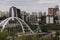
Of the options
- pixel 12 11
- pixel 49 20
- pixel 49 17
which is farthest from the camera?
pixel 49 17

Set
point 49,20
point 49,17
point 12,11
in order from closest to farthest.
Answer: point 12,11 < point 49,20 < point 49,17

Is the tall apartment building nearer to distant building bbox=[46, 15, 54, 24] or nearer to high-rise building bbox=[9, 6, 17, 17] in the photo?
distant building bbox=[46, 15, 54, 24]

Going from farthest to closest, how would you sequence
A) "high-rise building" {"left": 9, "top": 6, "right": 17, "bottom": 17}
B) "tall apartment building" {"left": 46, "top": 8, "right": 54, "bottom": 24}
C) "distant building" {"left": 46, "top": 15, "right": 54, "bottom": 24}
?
A: "tall apartment building" {"left": 46, "top": 8, "right": 54, "bottom": 24}
"distant building" {"left": 46, "top": 15, "right": 54, "bottom": 24}
"high-rise building" {"left": 9, "top": 6, "right": 17, "bottom": 17}

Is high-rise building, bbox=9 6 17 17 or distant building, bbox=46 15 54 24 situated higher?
high-rise building, bbox=9 6 17 17

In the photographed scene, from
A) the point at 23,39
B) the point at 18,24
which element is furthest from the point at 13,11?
the point at 23,39

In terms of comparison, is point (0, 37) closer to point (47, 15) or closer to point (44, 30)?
point (44, 30)

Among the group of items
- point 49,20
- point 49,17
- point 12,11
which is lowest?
point 49,20

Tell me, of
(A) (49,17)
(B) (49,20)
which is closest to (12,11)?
(B) (49,20)

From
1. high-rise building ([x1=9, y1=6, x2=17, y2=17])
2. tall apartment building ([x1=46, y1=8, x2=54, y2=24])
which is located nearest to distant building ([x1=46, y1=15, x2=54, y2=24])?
tall apartment building ([x1=46, y1=8, x2=54, y2=24])

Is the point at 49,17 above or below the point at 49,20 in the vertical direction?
above

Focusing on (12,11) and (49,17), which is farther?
(49,17)

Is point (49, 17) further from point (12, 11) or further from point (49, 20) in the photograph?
point (12, 11)
